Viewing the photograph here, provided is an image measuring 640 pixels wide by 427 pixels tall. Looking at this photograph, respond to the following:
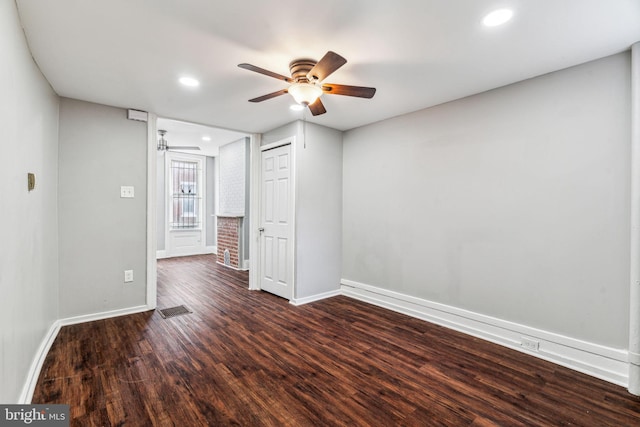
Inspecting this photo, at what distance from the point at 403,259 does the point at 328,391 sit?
1.97 meters

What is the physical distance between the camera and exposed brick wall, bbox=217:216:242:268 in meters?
5.87

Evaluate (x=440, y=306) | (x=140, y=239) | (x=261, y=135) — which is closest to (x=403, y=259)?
(x=440, y=306)

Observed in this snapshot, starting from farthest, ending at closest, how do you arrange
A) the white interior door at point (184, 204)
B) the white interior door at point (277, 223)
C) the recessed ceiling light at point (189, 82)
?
1. the white interior door at point (184, 204)
2. the white interior door at point (277, 223)
3. the recessed ceiling light at point (189, 82)

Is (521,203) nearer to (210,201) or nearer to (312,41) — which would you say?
(312,41)

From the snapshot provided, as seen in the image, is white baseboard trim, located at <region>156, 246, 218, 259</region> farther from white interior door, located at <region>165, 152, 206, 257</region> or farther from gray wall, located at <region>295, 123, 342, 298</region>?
gray wall, located at <region>295, 123, 342, 298</region>

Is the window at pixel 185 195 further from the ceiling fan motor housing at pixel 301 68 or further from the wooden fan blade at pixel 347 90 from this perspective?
the wooden fan blade at pixel 347 90

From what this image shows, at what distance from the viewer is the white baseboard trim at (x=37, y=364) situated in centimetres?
180

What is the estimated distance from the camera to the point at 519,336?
258 cm

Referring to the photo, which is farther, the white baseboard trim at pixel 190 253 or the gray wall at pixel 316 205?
the white baseboard trim at pixel 190 253

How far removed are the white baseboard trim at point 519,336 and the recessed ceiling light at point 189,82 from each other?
3222 mm

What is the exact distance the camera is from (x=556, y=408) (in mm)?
1830

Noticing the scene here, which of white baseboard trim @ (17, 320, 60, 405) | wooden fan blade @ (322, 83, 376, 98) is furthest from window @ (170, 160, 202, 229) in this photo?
wooden fan blade @ (322, 83, 376, 98)

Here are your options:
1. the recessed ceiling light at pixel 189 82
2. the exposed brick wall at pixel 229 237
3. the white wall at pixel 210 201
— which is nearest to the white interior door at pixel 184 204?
the white wall at pixel 210 201

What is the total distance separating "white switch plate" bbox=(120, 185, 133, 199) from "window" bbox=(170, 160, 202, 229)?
4090 mm
